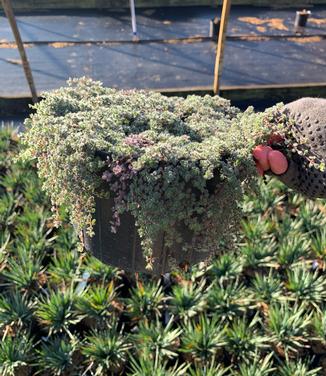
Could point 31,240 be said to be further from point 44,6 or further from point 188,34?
point 44,6

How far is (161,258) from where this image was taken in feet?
5.42

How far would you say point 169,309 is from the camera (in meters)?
2.61

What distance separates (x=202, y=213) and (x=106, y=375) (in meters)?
1.35

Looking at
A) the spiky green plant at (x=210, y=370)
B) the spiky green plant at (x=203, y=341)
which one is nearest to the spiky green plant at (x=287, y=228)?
the spiky green plant at (x=203, y=341)

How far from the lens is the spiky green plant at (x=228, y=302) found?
2.57 metres

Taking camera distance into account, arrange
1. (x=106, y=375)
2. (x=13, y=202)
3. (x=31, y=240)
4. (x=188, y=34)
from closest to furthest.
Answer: (x=106, y=375) < (x=31, y=240) < (x=13, y=202) < (x=188, y=34)

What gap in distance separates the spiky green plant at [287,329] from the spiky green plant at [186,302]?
1.28 feet

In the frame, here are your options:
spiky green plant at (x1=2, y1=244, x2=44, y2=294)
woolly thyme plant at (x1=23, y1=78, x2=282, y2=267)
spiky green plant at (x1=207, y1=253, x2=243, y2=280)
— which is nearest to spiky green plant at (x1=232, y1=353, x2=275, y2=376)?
spiky green plant at (x1=207, y1=253, x2=243, y2=280)

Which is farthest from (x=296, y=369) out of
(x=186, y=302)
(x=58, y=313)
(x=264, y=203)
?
(x=58, y=313)

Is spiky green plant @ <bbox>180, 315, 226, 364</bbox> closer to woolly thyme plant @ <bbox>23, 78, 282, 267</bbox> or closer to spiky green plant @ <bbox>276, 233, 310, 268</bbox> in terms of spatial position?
spiky green plant @ <bbox>276, 233, 310, 268</bbox>

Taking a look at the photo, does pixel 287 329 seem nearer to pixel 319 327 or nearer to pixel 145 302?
pixel 319 327

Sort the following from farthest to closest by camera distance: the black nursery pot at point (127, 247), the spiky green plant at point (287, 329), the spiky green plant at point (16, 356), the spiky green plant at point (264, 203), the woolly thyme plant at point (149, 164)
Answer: the spiky green plant at point (264, 203), the spiky green plant at point (287, 329), the spiky green plant at point (16, 356), the black nursery pot at point (127, 247), the woolly thyme plant at point (149, 164)

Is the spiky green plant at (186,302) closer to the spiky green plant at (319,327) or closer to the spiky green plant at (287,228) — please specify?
the spiky green plant at (319,327)

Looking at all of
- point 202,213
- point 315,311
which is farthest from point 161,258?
point 315,311
